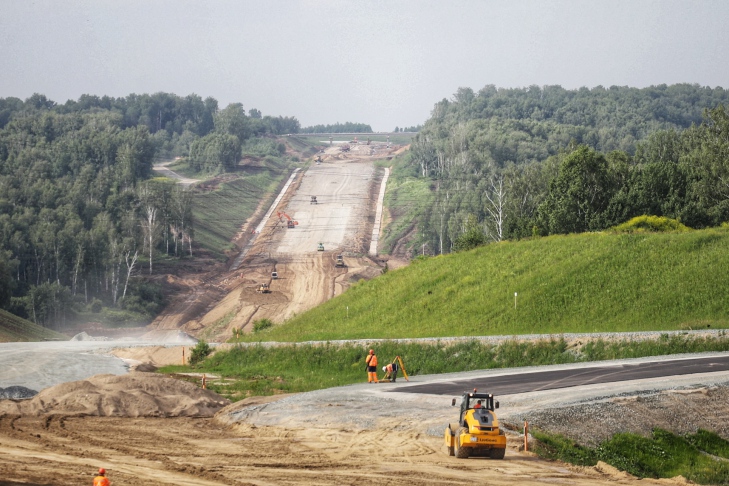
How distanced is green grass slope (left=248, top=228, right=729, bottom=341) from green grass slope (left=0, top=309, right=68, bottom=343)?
20521mm

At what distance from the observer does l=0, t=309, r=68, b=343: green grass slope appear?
71.0 m

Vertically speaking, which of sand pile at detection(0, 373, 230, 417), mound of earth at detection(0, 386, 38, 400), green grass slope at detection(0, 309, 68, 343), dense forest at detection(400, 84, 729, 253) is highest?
dense forest at detection(400, 84, 729, 253)

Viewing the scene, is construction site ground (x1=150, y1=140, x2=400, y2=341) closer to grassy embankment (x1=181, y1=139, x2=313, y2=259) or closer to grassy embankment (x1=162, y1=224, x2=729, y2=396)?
grassy embankment (x1=181, y1=139, x2=313, y2=259)

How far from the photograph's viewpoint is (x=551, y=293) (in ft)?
198

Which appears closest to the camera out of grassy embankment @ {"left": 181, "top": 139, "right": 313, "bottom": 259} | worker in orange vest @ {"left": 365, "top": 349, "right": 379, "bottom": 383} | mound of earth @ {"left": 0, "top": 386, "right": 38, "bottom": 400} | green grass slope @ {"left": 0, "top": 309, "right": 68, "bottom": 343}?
mound of earth @ {"left": 0, "top": 386, "right": 38, "bottom": 400}

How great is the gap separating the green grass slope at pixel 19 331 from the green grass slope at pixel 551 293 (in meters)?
20.5

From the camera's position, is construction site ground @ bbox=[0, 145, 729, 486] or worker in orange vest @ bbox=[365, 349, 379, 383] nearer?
construction site ground @ bbox=[0, 145, 729, 486]

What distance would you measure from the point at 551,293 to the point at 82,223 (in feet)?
232

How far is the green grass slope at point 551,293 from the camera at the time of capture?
56.3 m

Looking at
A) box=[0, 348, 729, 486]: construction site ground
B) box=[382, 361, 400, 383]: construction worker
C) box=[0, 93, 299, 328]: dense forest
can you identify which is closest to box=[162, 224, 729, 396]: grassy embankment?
box=[382, 361, 400, 383]: construction worker

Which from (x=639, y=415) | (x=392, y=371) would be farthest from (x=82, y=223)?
(x=639, y=415)

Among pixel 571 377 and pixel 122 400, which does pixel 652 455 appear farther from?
pixel 122 400

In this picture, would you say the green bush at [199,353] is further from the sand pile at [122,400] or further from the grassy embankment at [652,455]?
the grassy embankment at [652,455]

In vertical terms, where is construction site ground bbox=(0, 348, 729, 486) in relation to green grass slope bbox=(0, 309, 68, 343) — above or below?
above
